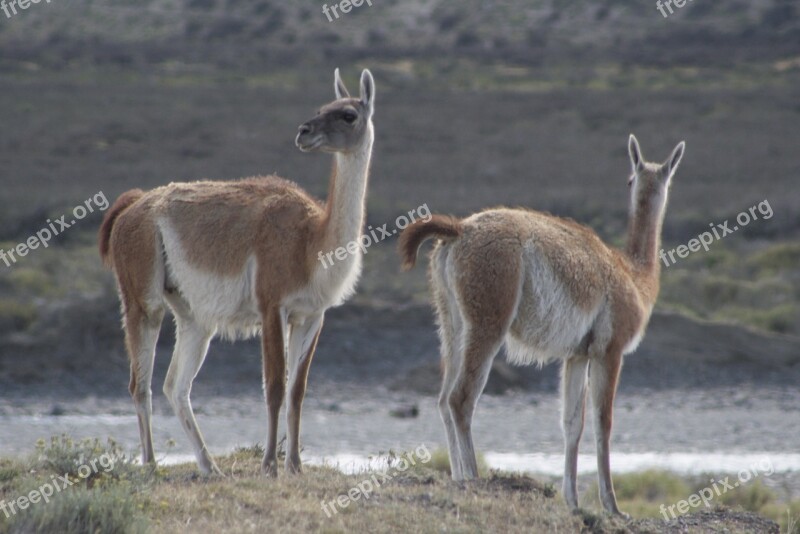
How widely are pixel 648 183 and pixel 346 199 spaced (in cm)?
236

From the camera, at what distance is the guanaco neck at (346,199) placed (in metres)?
7.60

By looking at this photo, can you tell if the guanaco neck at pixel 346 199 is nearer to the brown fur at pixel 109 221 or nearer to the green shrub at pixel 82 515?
the brown fur at pixel 109 221

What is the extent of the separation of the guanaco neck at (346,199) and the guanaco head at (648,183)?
209 cm

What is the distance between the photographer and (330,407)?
53.6ft

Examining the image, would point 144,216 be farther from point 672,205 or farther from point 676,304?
point 672,205

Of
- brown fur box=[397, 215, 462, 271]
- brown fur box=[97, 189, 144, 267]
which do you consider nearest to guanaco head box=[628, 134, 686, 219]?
brown fur box=[397, 215, 462, 271]

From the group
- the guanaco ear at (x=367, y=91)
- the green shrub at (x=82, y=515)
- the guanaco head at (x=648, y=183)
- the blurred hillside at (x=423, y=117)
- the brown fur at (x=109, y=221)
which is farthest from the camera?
the blurred hillside at (x=423, y=117)

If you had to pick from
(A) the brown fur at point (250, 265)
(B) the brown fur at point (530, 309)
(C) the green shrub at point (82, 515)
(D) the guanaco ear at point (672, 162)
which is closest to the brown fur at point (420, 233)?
(B) the brown fur at point (530, 309)

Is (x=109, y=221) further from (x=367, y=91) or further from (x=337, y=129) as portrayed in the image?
(x=367, y=91)

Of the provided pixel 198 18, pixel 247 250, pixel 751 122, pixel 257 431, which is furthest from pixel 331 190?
pixel 198 18

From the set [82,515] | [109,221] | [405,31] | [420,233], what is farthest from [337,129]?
[405,31]

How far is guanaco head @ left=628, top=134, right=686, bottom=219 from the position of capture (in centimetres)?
877

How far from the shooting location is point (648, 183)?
8781 millimetres

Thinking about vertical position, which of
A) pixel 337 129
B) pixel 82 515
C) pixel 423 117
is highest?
pixel 423 117
